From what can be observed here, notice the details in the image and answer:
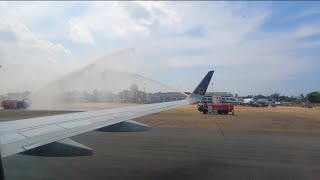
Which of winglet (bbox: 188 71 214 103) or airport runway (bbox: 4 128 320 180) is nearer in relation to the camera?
airport runway (bbox: 4 128 320 180)

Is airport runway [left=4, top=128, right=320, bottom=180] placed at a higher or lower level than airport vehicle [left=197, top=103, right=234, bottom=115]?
lower

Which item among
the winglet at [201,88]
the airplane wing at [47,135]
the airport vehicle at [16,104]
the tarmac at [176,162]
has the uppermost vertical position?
the winglet at [201,88]

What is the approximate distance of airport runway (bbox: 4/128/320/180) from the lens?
8.86m

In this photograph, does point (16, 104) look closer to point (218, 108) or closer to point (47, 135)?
point (218, 108)

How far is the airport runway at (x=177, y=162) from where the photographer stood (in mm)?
8859

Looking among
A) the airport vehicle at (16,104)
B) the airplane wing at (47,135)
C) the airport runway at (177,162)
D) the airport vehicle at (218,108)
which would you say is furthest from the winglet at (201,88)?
the airport vehicle at (218,108)

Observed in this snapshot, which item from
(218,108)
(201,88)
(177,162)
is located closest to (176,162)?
(177,162)

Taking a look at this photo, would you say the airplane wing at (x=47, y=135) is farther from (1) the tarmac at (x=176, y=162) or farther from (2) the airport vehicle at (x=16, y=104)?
(2) the airport vehicle at (x=16, y=104)

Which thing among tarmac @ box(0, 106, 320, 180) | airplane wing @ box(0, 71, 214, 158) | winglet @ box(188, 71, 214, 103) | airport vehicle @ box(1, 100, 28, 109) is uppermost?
winglet @ box(188, 71, 214, 103)

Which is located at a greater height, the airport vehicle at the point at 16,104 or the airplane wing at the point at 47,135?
the airport vehicle at the point at 16,104

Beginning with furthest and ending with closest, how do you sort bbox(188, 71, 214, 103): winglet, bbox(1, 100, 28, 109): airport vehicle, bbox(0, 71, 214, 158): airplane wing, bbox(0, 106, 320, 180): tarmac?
bbox(1, 100, 28, 109): airport vehicle < bbox(188, 71, 214, 103): winglet < bbox(0, 106, 320, 180): tarmac < bbox(0, 71, 214, 158): airplane wing

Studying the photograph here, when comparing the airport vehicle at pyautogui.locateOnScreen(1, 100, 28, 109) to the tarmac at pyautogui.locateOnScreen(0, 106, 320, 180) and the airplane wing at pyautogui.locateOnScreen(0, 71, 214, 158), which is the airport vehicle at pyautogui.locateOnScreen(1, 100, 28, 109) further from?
the airplane wing at pyautogui.locateOnScreen(0, 71, 214, 158)

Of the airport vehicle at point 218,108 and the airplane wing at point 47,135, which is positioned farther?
the airport vehicle at point 218,108

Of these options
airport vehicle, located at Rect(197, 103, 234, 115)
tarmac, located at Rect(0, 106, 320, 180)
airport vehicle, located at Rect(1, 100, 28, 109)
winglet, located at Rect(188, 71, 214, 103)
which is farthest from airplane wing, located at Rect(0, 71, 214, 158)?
airport vehicle, located at Rect(197, 103, 234, 115)
